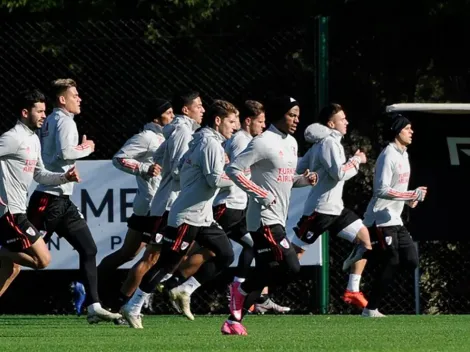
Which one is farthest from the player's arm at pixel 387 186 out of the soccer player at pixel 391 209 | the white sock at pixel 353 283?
the white sock at pixel 353 283

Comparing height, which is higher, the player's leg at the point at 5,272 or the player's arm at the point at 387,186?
the player's arm at the point at 387,186

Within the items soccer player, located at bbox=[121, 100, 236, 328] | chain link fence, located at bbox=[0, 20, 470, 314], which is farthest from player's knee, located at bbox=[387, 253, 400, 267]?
soccer player, located at bbox=[121, 100, 236, 328]

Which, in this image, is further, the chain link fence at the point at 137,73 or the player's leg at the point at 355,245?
the chain link fence at the point at 137,73

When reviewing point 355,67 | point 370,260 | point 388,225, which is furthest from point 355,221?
point 355,67

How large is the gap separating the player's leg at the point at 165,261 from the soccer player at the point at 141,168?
1768 millimetres

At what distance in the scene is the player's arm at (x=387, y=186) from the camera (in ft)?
52.7

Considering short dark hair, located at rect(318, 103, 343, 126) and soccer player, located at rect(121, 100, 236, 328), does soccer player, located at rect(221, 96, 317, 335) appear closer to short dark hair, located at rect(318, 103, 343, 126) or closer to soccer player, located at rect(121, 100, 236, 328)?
soccer player, located at rect(121, 100, 236, 328)

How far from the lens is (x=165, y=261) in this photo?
13797mm

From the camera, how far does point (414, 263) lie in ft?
54.2

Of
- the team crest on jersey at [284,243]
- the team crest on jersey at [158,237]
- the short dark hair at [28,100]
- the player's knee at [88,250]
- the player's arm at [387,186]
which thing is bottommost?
the player's knee at [88,250]

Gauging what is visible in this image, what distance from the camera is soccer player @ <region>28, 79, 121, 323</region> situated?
14383 mm

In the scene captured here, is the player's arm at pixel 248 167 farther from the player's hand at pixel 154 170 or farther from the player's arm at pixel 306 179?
the player's hand at pixel 154 170

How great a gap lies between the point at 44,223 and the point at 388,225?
372 centimetres

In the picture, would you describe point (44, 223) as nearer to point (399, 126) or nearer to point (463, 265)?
point (399, 126)
